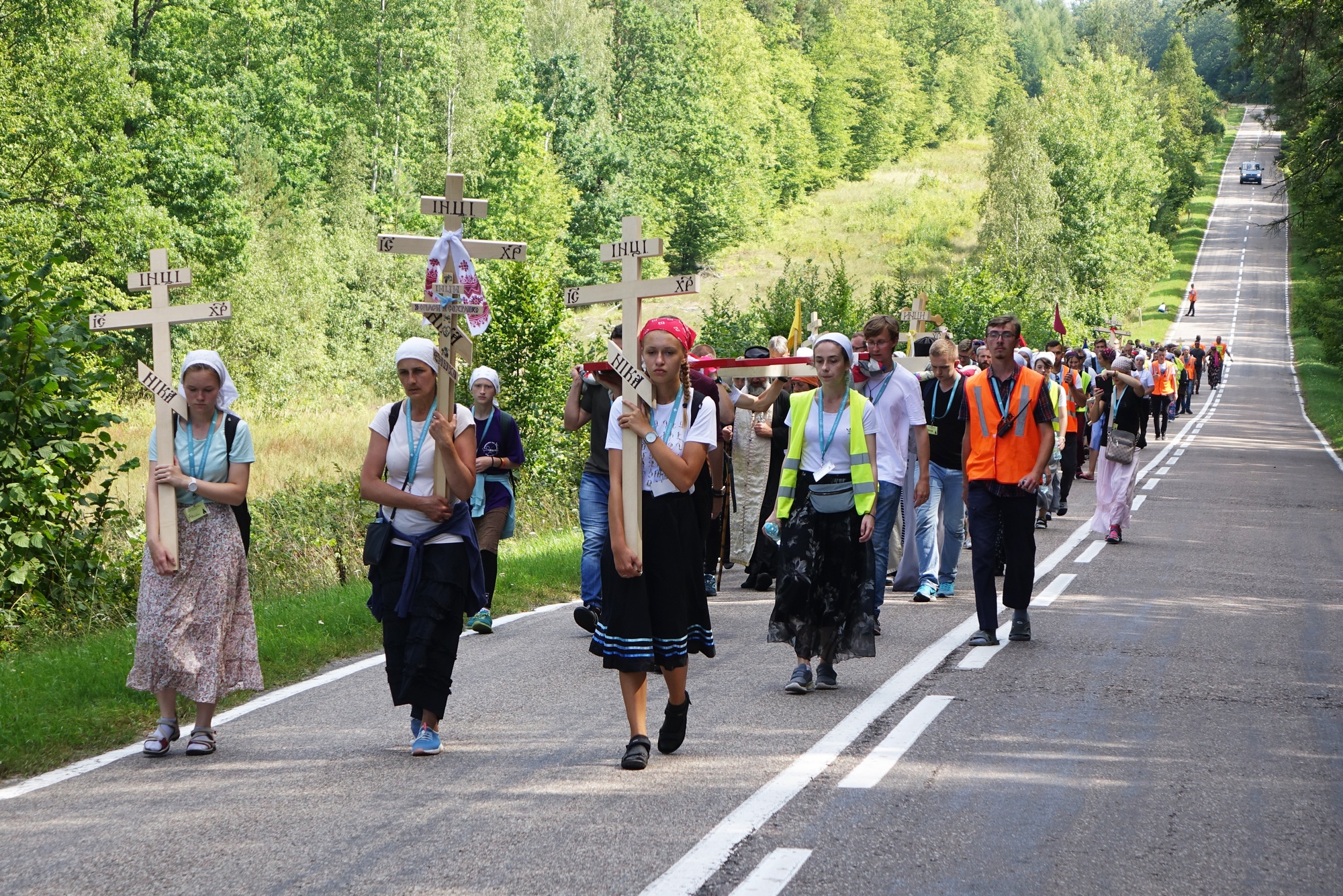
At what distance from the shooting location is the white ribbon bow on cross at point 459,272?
6.45m

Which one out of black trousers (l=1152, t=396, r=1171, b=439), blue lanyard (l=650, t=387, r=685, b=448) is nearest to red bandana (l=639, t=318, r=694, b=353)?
blue lanyard (l=650, t=387, r=685, b=448)

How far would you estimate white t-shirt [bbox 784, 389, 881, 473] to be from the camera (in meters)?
7.73

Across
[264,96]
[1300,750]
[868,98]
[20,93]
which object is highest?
[868,98]

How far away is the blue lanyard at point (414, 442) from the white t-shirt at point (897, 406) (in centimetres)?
398

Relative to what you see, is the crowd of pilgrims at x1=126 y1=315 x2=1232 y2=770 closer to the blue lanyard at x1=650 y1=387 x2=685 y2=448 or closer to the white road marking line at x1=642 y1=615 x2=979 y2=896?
the blue lanyard at x1=650 y1=387 x2=685 y2=448

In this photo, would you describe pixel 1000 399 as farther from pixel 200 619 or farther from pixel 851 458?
pixel 200 619

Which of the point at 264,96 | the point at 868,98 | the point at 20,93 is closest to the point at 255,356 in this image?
the point at 20,93

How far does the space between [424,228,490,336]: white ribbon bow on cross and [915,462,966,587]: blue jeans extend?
5.47 m

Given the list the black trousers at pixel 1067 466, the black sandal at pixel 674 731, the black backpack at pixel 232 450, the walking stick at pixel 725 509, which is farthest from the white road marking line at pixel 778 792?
the black trousers at pixel 1067 466

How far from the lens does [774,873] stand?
470cm

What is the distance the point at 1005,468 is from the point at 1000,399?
48cm

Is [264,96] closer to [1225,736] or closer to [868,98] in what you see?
[1225,736]

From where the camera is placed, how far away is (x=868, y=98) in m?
109

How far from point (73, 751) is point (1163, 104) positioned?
422 feet
